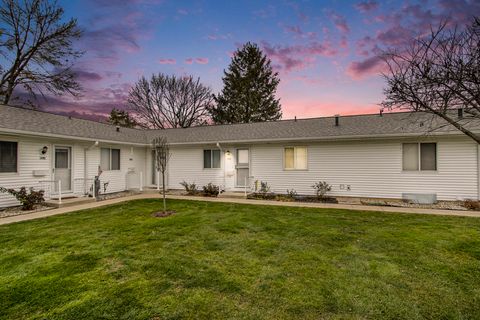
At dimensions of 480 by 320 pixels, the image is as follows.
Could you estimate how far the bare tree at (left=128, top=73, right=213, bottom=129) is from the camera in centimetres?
2834

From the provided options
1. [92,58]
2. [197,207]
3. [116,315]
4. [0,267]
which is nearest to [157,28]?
[92,58]

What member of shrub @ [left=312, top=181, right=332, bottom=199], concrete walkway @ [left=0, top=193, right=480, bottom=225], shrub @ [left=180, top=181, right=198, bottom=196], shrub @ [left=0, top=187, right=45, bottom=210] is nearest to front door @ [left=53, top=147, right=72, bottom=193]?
shrub @ [left=0, top=187, right=45, bottom=210]

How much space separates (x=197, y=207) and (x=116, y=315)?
20.5ft

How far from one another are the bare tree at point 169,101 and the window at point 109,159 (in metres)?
16.8

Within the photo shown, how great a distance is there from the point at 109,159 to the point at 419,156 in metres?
14.3

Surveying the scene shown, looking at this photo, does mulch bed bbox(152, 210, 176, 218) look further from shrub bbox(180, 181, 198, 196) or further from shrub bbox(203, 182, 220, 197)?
shrub bbox(180, 181, 198, 196)

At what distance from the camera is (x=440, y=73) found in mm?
5031

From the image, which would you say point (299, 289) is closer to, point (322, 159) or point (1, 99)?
point (322, 159)

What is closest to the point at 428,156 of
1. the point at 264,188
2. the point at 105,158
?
the point at 264,188

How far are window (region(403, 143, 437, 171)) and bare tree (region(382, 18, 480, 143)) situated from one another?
477 cm

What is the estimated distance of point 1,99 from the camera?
15891 millimetres

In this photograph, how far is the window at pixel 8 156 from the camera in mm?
8070

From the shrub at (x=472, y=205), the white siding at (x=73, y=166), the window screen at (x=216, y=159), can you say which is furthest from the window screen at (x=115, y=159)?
the shrub at (x=472, y=205)

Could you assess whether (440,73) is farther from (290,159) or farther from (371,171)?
(290,159)
